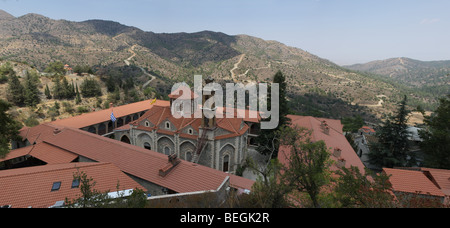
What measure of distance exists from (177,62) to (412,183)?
119 m

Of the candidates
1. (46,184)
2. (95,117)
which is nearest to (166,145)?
(46,184)

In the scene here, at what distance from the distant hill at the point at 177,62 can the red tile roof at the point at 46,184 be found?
189ft

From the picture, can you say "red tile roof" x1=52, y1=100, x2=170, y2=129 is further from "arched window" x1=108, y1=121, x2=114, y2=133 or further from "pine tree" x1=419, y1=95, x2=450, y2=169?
"pine tree" x1=419, y1=95, x2=450, y2=169

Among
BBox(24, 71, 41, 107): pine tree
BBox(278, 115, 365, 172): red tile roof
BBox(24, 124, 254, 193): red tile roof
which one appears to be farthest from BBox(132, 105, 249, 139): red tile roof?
BBox(24, 71, 41, 107): pine tree

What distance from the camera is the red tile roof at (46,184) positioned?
12797 mm

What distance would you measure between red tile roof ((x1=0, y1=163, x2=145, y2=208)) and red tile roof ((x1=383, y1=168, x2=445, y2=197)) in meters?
22.4

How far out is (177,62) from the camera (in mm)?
121812

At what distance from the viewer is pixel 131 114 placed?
38.3 m

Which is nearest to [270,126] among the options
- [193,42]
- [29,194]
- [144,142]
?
[144,142]

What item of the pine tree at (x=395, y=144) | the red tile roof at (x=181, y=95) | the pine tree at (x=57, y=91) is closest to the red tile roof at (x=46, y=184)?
the red tile roof at (x=181, y=95)

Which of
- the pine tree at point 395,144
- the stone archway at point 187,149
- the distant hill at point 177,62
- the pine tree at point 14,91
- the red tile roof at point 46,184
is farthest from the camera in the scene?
the distant hill at point 177,62

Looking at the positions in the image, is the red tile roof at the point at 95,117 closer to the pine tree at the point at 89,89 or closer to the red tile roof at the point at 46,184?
the red tile roof at the point at 46,184

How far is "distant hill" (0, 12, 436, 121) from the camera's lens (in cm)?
8419
